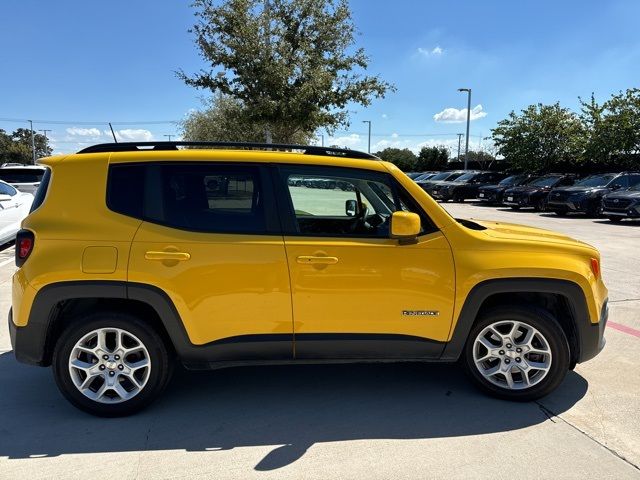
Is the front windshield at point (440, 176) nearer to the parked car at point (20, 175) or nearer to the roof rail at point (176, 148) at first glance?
the parked car at point (20, 175)

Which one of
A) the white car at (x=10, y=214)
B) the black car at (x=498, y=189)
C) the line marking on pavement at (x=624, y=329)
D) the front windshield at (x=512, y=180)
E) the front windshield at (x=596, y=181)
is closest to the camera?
the line marking on pavement at (x=624, y=329)

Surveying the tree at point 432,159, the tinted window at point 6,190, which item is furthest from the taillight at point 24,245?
the tree at point 432,159

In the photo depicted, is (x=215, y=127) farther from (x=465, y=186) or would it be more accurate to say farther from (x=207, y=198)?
(x=207, y=198)

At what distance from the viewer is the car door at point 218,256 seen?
3.21 metres

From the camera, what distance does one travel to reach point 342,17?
16.0 meters

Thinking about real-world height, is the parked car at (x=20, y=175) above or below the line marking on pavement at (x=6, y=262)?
above

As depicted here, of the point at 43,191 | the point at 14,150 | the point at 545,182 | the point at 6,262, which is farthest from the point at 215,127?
the point at 14,150

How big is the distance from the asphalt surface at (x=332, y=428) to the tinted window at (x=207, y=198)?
49.8 inches

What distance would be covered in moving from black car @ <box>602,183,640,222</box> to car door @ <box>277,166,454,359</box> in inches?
587

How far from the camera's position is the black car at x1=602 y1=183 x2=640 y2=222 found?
15.5 metres

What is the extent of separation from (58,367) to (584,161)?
89.1 feet

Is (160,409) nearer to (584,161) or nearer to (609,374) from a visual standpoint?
(609,374)

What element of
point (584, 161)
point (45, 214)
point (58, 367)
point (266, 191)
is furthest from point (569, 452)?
point (584, 161)

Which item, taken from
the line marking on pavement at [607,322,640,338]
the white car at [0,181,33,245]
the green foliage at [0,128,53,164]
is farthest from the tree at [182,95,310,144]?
the green foliage at [0,128,53,164]
